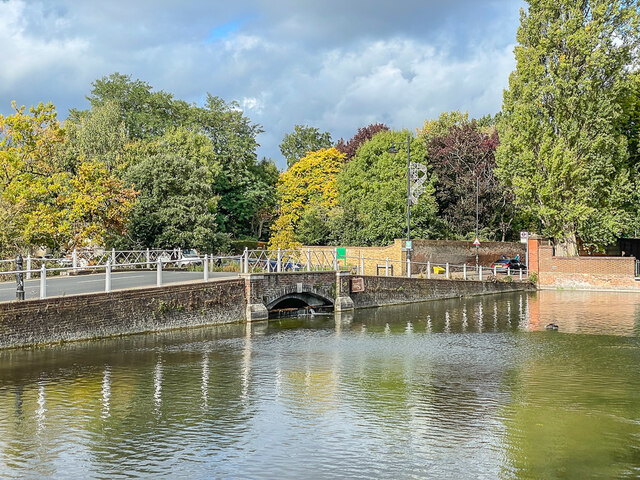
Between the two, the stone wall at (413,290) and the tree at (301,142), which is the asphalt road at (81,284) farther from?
the tree at (301,142)

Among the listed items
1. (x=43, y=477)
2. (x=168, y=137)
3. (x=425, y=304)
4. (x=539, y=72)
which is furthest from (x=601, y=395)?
(x=168, y=137)

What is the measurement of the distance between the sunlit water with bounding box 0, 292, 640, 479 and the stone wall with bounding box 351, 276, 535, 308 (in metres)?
9.76

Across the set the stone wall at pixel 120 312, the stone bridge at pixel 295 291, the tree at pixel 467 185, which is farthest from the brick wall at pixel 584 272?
the stone wall at pixel 120 312

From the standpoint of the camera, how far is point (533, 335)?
2217 centimetres

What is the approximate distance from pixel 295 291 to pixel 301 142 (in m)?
59.4

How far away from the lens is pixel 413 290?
35.1 meters

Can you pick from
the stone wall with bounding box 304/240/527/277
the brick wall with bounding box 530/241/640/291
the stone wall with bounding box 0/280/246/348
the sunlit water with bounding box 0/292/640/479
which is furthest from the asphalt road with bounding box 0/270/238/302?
the brick wall with bounding box 530/241/640/291

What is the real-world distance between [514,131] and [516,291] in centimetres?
1071

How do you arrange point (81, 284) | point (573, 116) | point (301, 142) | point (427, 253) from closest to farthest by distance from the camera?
point (81, 284) → point (573, 116) → point (427, 253) → point (301, 142)

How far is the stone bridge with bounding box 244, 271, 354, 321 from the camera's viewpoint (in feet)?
84.5

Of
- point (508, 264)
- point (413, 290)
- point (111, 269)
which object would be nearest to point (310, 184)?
point (508, 264)

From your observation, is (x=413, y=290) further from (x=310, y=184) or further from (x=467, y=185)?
(x=310, y=184)

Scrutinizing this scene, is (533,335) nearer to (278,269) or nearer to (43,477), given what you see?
(278,269)

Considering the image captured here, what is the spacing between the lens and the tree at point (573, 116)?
41.2 metres
